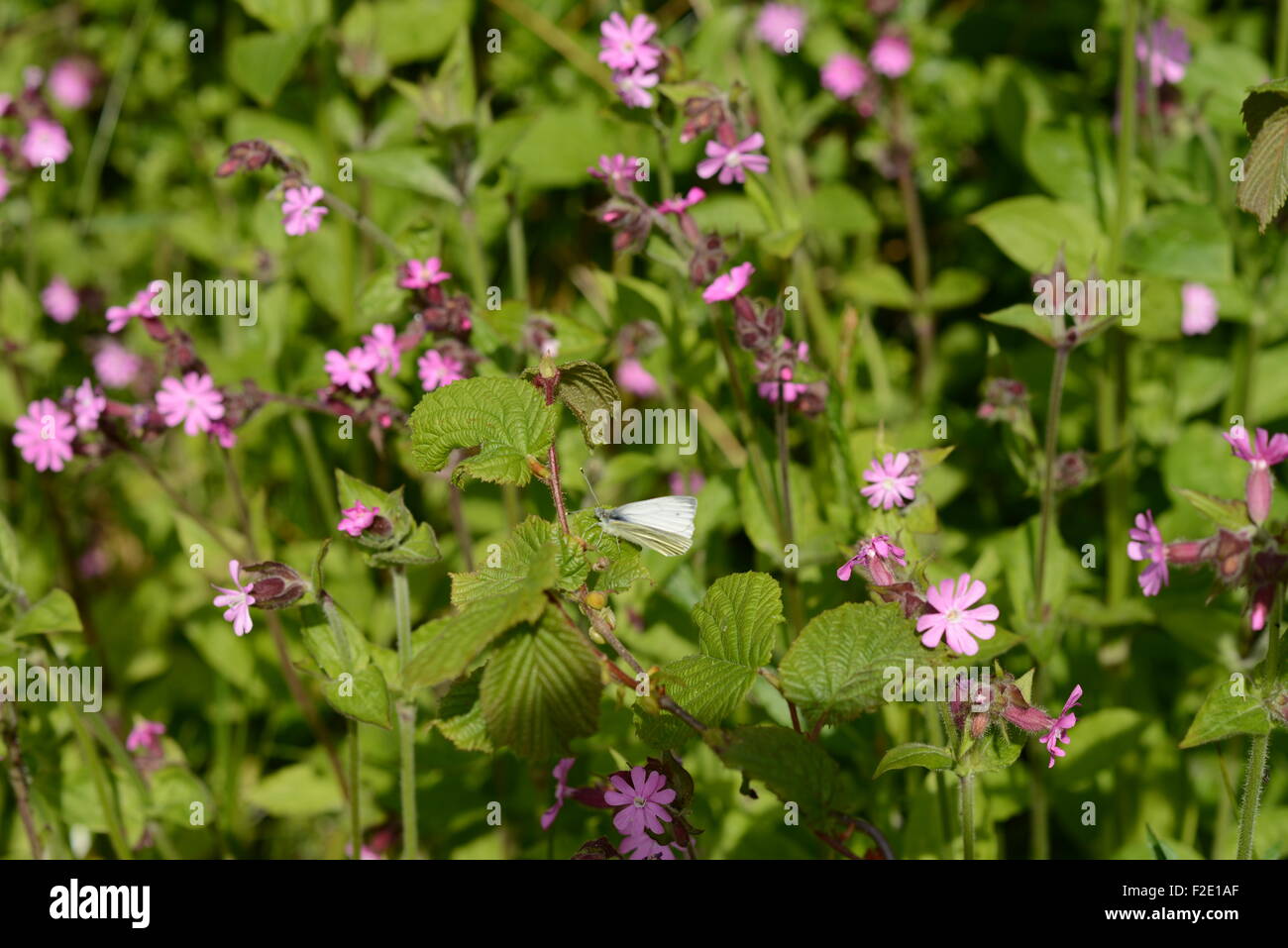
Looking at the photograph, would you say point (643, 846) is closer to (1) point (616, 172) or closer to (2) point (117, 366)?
(1) point (616, 172)

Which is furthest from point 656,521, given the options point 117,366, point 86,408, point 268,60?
point 117,366

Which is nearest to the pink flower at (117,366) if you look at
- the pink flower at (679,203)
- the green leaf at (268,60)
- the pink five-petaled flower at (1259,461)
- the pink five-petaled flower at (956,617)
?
the green leaf at (268,60)

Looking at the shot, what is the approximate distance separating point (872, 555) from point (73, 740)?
5.63 ft

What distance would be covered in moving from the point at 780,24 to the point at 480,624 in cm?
257

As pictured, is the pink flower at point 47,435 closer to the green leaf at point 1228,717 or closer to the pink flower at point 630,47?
the pink flower at point 630,47

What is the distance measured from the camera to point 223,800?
8.81ft

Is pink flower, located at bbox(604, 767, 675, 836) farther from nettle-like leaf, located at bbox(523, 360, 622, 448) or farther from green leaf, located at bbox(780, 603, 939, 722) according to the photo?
nettle-like leaf, located at bbox(523, 360, 622, 448)

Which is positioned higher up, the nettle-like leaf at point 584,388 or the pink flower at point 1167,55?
the pink flower at point 1167,55

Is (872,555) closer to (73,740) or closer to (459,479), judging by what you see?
(459,479)

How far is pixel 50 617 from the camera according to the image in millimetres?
1961

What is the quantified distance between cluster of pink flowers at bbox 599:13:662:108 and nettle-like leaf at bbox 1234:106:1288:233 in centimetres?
105

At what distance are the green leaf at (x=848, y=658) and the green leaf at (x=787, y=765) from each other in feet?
0.22

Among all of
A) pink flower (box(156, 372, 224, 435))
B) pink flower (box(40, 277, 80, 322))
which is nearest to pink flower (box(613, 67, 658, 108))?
pink flower (box(156, 372, 224, 435))

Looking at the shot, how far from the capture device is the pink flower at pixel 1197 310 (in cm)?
274
